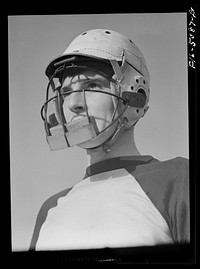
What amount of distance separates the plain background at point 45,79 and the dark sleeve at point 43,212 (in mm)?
30

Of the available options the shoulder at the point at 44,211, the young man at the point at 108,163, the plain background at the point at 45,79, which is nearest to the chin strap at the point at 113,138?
the young man at the point at 108,163

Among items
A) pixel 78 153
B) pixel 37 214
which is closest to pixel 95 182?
pixel 78 153

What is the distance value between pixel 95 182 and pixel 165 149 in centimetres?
35

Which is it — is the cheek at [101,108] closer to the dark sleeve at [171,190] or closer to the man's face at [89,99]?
the man's face at [89,99]

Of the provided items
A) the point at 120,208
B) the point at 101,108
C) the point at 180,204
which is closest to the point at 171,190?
the point at 180,204

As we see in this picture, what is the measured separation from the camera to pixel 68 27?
2.44m

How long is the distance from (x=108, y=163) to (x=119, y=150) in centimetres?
8

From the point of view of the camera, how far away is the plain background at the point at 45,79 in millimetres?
Result: 2426

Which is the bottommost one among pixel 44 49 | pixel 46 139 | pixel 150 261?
pixel 150 261

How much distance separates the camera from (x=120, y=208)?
235cm

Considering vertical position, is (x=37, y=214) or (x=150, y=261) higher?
(x=37, y=214)
